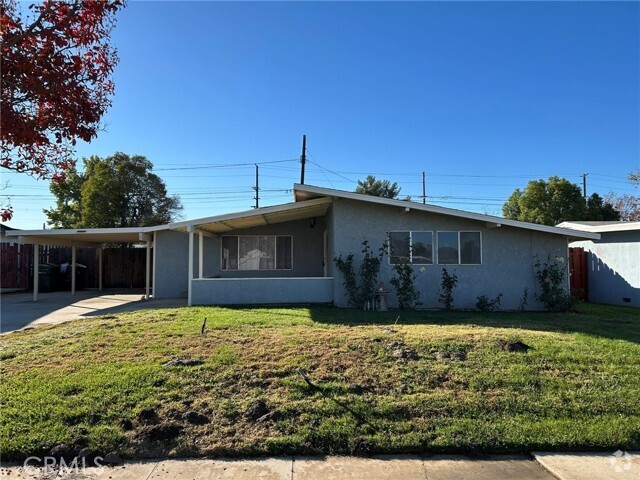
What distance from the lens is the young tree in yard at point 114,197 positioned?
26.0m

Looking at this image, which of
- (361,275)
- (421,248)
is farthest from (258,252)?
(421,248)

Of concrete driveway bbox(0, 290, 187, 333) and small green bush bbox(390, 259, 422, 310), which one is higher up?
small green bush bbox(390, 259, 422, 310)

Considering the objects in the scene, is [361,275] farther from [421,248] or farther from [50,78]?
[50,78]

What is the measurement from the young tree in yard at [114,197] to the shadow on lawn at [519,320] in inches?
779

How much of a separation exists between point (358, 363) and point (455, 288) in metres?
7.25

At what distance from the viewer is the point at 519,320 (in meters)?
9.55

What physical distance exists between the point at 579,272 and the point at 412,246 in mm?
7613

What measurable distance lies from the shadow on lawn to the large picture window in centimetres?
518

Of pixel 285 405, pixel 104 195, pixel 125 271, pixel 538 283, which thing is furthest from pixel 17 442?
pixel 104 195

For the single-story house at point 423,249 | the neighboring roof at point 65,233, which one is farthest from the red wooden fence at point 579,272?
the neighboring roof at point 65,233

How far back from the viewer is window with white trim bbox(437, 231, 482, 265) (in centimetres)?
1220

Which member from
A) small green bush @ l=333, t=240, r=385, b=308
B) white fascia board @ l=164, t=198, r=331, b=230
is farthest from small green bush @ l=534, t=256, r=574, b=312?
white fascia board @ l=164, t=198, r=331, b=230

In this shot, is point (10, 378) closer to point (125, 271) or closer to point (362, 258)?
point (362, 258)

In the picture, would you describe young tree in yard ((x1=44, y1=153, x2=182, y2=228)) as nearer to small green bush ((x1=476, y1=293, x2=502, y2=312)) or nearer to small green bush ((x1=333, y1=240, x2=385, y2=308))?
small green bush ((x1=333, y1=240, x2=385, y2=308))
